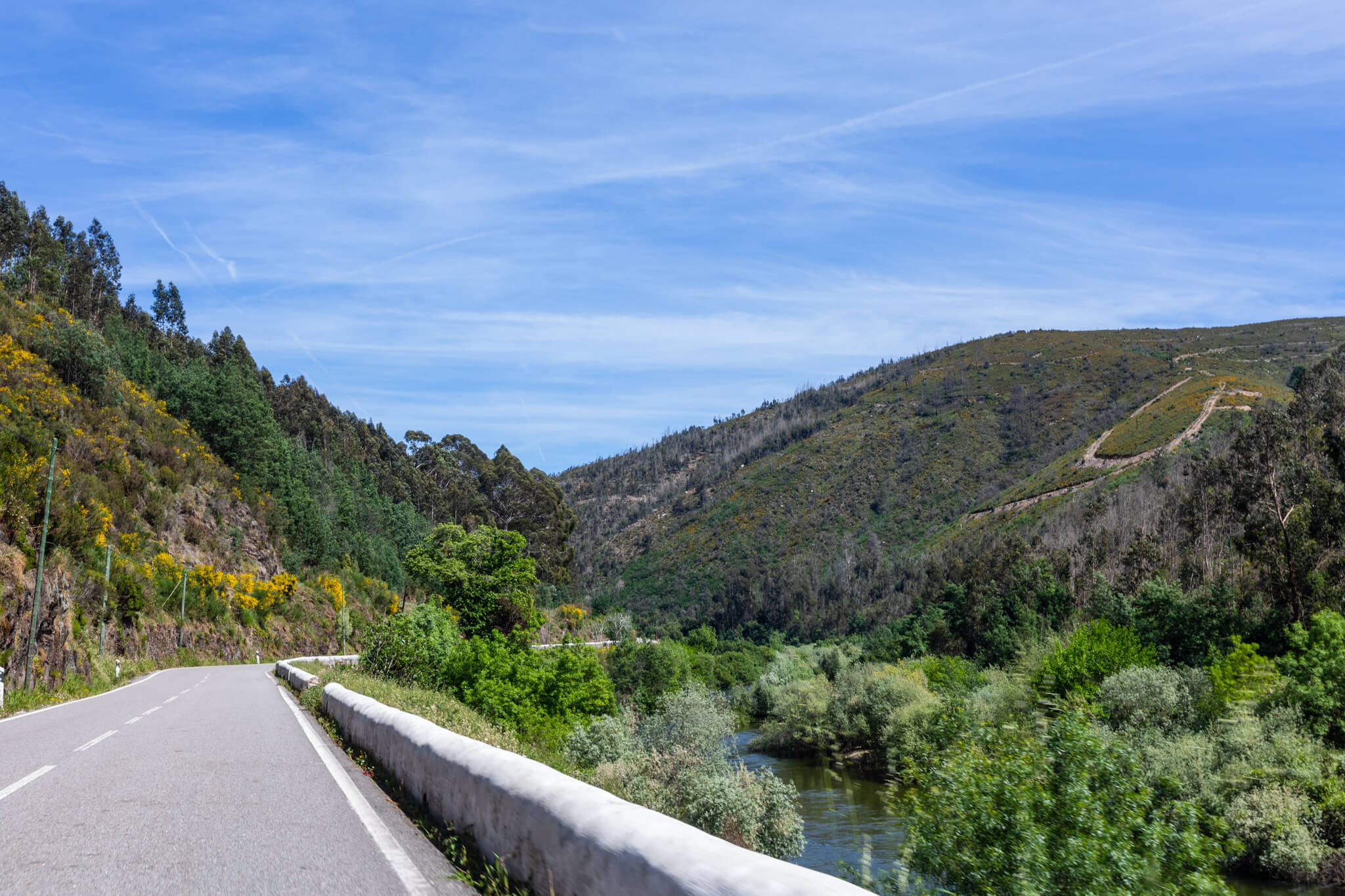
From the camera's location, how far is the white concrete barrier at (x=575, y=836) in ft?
11.5

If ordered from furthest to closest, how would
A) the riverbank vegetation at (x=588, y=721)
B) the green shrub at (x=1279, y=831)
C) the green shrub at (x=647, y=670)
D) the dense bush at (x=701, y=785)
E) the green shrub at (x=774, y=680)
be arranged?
1. the green shrub at (x=774, y=680)
2. the green shrub at (x=647, y=670)
3. the green shrub at (x=1279, y=831)
4. the dense bush at (x=701, y=785)
5. the riverbank vegetation at (x=588, y=721)

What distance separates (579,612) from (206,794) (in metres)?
85.6

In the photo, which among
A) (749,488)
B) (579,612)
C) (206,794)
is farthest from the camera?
(749,488)

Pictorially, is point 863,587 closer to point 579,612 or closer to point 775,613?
point 775,613

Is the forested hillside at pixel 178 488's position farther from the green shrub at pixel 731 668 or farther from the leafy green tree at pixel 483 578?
the green shrub at pixel 731 668

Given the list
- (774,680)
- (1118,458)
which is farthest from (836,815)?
(1118,458)

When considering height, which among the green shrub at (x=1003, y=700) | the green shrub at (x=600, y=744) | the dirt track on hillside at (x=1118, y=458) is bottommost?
the green shrub at (x=1003, y=700)

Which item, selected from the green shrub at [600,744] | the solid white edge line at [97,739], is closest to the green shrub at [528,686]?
the green shrub at [600,744]

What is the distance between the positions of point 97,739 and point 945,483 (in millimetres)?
121594

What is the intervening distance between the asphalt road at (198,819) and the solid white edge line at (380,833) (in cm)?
2

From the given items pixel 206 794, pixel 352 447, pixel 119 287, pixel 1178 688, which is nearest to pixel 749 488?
pixel 352 447

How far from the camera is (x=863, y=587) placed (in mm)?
117000

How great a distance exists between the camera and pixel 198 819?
7422 millimetres

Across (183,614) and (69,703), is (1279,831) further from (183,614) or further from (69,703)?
(183,614)
